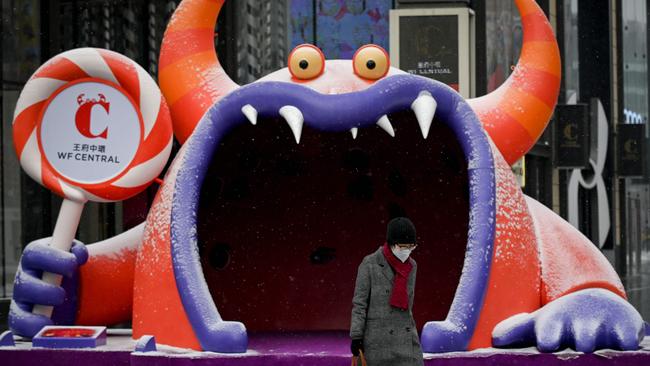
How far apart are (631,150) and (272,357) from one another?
23.2 metres

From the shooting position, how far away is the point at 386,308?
5637 mm

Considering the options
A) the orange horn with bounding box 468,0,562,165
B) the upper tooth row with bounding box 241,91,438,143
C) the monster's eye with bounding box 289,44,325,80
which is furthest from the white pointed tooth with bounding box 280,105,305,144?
the orange horn with bounding box 468,0,562,165

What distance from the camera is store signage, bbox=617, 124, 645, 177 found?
28719mm

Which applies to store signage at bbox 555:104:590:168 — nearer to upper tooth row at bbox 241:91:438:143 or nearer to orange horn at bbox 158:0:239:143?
orange horn at bbox 158:0:239:143

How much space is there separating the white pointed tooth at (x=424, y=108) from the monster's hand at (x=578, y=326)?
4.02ft

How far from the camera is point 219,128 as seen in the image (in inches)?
299

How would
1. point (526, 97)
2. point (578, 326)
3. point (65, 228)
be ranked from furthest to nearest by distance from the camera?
point (526, 97) → point (65, 228) → point (578, 326)

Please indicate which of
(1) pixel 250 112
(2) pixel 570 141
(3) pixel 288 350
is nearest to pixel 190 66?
(1) pixel 250 112

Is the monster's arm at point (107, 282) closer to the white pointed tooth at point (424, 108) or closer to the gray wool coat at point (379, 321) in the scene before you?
the white pointed tooth at point (424, 108)

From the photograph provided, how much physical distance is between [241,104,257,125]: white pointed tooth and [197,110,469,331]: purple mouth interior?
145 cm

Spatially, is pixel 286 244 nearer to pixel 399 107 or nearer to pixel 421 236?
pixel 421 236

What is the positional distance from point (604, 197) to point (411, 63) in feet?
44.7

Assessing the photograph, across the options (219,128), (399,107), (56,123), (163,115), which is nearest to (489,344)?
(399,107)

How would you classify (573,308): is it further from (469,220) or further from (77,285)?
(77,285)
